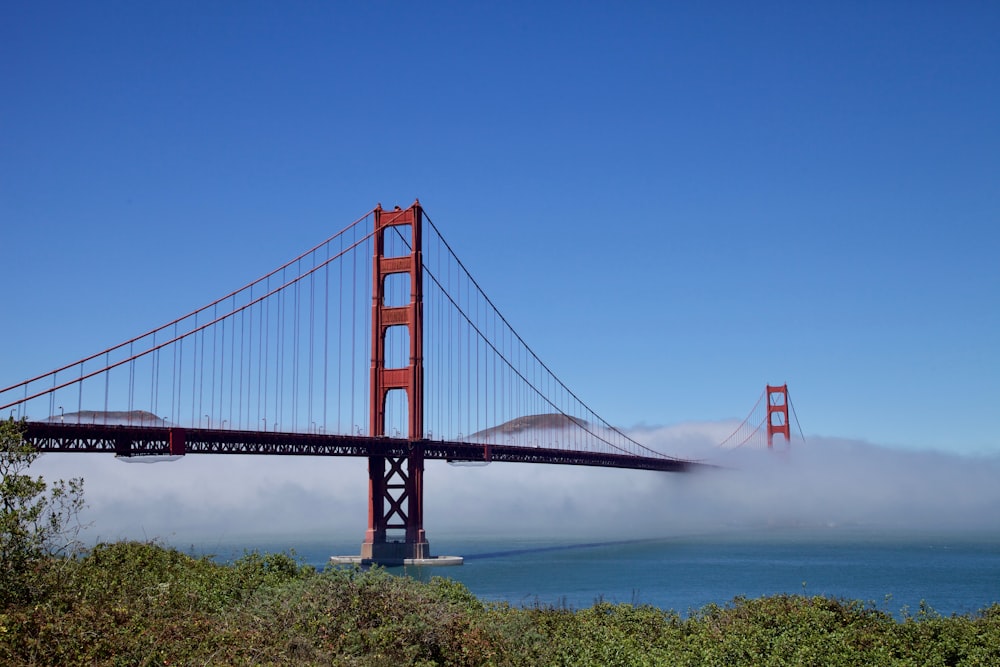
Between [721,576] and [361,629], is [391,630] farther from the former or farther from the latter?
[721,576]

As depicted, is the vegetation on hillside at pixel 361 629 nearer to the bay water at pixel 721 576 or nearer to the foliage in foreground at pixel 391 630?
the foliage in foreground at pixel 391 630

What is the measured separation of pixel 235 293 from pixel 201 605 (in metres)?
45.6

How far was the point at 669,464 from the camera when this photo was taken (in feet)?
336

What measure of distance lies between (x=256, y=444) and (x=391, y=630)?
4098cm

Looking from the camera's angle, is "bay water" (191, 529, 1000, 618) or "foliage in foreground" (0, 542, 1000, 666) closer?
"foliage in foreground" (0, 542, 1000, 666)

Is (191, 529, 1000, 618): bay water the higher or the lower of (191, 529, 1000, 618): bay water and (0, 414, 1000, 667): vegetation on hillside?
the lower

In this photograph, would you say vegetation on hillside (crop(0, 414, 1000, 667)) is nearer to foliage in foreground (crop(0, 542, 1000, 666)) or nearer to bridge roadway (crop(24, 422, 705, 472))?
foliage in foreground (crop(0, 542, 1000, 666))

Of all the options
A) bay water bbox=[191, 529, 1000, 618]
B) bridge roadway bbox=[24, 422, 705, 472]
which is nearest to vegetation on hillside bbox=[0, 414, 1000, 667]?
bay water bbox=[191, 529, 1000, 618]

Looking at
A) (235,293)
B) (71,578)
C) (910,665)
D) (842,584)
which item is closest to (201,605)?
(71,578)

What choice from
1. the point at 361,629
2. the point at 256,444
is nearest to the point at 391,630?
the point at 361,629

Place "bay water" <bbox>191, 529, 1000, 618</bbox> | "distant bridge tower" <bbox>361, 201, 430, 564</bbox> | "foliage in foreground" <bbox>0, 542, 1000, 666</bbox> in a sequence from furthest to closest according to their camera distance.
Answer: "distant bridge tower" <bbox>361, 201, 430, 564</bbox>, "bay water" <bbox>191, 529, 1000, 618</bbox>, "foliage in foreground" <bbox>0, 542, 1000, 666</bbox>

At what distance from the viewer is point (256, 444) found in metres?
58.0

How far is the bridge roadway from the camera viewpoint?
48.6 m

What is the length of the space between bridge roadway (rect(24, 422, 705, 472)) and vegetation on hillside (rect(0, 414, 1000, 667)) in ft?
57.0
